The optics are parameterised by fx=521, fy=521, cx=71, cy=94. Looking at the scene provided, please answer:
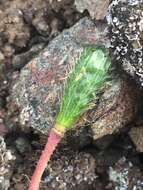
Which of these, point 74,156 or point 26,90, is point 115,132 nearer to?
point 74,156

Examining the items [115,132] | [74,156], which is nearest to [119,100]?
[115,132]

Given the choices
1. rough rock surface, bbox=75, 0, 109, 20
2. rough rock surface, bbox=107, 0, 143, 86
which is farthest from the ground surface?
rough rock surface, bbox=75, 0, 109, 20

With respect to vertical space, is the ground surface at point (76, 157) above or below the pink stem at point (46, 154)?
below

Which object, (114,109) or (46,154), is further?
(114,109)

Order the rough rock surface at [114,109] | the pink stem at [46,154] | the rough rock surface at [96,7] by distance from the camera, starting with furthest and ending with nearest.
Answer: the rough rock surface at [96,7] < the rough rock surface at [114,109] < the pink stem at [46,154]

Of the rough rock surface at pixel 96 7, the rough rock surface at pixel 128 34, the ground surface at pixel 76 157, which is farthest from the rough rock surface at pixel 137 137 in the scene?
the rough rock surface at pixel 96 7

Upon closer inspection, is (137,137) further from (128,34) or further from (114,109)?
(128,34)

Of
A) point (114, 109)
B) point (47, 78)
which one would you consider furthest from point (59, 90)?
point (114, 109)

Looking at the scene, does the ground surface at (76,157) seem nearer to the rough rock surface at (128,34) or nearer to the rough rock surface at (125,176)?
the rough rock surface at (125,176)
